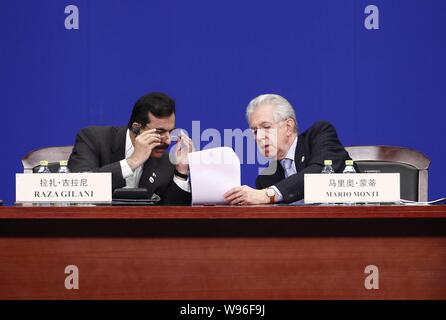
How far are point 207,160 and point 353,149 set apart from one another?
804 mm

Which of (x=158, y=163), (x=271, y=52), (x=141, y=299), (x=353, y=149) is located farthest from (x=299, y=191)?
(x=271, y=52)

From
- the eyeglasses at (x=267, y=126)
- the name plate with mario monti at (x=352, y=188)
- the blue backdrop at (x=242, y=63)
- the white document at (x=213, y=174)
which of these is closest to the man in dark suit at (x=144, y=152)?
the eyeglasses at (x=267, y=126)

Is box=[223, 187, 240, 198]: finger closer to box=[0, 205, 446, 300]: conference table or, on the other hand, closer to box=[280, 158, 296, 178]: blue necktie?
box=[0, 205, 446, 300]: conference table

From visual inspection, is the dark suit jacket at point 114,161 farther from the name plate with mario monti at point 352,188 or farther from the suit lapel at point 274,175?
the name plate with mario monti at point 352,188

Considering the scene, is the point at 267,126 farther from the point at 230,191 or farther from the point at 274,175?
the point at 230,191

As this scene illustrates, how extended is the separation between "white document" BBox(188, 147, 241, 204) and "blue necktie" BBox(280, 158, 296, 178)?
26.2 inches

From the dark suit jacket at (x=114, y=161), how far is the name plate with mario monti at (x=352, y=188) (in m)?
0.92

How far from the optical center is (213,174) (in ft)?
6.85

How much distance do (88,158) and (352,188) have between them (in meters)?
1.27

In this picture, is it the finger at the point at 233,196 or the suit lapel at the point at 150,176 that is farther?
the suit lapel at the point at 150,176

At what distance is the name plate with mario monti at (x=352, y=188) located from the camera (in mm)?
1832

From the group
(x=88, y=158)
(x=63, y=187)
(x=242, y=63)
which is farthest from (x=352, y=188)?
(x=242, y=63)

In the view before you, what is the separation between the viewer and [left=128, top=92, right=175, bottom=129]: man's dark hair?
109 inches

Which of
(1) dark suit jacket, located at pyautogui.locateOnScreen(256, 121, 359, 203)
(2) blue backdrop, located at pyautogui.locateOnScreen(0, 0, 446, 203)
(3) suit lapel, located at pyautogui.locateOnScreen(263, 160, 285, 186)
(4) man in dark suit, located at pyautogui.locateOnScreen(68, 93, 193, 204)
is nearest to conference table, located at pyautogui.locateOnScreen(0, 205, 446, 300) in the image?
(1) dark suit jacket, located at pyautogui.locateOnScreen(256, 121, 359, 203)
